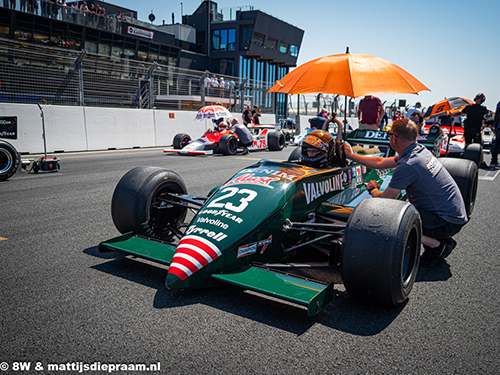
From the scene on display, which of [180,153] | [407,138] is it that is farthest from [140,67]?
[407,138]

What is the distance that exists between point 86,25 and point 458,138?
21.9 meters

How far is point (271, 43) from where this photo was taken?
1747 inches

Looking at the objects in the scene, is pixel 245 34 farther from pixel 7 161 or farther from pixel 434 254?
pixel 434 254

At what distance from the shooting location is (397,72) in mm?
4801

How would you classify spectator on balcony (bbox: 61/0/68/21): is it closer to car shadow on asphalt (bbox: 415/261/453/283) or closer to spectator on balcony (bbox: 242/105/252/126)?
spectator on balcony (bbox: 242/105/252/126)

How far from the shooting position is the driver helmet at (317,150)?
3973 mm

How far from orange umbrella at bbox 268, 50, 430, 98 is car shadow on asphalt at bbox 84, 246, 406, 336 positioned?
8.31 feet

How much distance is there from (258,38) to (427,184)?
40.9 meters

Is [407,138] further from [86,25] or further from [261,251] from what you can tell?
[86,25]

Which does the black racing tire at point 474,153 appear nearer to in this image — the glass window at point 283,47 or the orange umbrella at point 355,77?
the orange umbrella at point 355,77

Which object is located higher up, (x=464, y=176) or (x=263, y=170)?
(x=263, y=170)

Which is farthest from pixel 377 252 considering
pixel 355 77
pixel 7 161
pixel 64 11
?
pixel 64 11

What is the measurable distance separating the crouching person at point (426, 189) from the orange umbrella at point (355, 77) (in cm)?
110

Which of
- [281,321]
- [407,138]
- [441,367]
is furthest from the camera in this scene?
[407,138]
